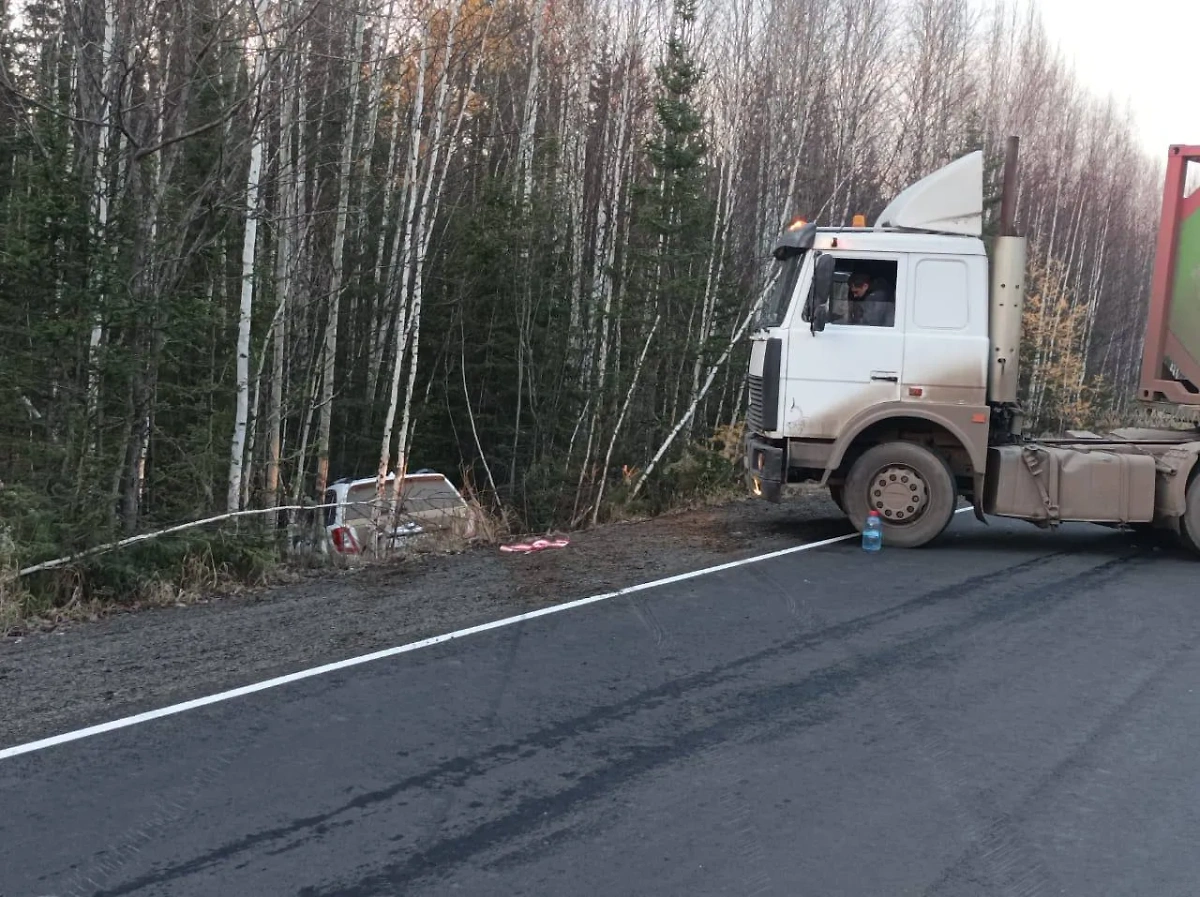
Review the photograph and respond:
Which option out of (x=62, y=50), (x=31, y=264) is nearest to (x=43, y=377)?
(x=31, y=264)

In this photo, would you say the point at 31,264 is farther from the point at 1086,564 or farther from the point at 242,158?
the point at 1086,564

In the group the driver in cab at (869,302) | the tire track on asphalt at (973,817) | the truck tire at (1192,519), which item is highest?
the driver in cab at (869,302)

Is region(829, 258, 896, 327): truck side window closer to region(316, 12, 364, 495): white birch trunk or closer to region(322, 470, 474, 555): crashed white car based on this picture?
region(322, 470, 474, 555): crashed white car

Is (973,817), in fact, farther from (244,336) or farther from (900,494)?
(244,336)

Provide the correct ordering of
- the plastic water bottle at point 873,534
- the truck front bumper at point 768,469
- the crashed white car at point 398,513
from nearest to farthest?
the plastic water bottle at point 873,534, the truck front bumper at point 768,469, the crashed white car at point 398,513

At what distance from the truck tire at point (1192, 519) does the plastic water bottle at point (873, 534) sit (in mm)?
3015

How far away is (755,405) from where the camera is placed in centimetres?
1122

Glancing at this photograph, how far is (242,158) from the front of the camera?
1023cm

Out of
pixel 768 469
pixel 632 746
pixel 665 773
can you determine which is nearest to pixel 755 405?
pixel 768 469

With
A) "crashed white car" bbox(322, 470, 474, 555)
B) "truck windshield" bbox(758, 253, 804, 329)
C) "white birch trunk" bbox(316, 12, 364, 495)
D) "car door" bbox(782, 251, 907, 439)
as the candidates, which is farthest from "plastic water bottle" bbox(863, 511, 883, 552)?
"white birch trunk" bbox(316, 12, 364, 495)

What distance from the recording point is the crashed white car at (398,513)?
1177 centimetres

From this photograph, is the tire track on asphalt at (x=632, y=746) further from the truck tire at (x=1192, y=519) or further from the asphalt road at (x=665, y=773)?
the truck tire at (x=1192, y=519)

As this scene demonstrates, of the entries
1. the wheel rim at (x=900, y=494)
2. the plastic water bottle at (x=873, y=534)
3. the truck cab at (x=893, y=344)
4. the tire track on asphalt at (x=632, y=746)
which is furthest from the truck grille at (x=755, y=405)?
the tire track on asphalt at (x=632, y=746)

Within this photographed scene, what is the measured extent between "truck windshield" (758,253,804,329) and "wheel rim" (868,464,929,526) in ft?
6.20
